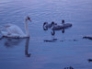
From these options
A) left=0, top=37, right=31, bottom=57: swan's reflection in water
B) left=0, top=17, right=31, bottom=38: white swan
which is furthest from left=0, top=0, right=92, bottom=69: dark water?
left=0, top=17, right=31, bottom=38: white swan

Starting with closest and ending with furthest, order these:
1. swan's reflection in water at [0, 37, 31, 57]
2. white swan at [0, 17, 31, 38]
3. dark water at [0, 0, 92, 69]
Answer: dark water at [0, 0, 92, 69], swan's reflection in water at [0, 37, 31, 57], white swan at [0, 17, 31, 38]

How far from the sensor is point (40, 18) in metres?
15.5

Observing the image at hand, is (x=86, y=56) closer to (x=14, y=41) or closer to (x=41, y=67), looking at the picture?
(x=41, y=67)

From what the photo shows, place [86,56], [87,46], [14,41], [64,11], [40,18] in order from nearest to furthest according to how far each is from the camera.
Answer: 1. [86,56]
2. [87,46]
3. [14,41]
4. [40,18]
5. [64,11]

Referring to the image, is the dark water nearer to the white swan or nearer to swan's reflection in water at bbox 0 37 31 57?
swan's reflection in water at bbox 0 37 31 57

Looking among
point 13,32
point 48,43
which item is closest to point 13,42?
point 13,32

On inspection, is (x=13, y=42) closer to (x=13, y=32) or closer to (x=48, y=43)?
(x=13, y=32)

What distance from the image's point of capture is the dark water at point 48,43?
10586 millimetres

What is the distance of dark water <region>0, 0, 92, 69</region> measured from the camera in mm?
10586

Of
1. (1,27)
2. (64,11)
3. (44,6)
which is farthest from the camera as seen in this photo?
(44,6)

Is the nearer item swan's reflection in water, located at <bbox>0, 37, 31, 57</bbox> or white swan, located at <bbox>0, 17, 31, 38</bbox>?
swan's reflection in water, located at <bbox>0, 37, 31, 57</bbox>

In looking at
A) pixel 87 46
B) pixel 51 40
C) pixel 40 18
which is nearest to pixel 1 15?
pixel 40 18

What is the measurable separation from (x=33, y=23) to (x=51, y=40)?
2.33 m

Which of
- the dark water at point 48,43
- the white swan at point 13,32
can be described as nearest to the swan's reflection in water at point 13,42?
the dark water at point 48,43
